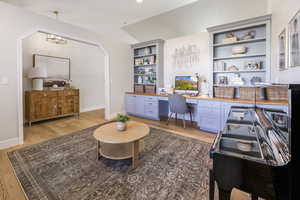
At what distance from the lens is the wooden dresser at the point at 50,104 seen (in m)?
3.63

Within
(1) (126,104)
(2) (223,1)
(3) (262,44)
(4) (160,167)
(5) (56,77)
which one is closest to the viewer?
(4) (160,167)

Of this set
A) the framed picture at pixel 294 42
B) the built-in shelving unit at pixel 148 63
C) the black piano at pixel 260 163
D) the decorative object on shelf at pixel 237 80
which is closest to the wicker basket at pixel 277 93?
the decorative object on shelf at pixel 237 80

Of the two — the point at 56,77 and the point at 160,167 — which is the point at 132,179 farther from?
the point at 56,77

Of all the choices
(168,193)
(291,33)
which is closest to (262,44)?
(291,33)

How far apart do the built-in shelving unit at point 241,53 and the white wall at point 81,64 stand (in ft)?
14.6

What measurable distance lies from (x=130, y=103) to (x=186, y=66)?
2117 millimetres

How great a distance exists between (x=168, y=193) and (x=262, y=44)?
344 cm

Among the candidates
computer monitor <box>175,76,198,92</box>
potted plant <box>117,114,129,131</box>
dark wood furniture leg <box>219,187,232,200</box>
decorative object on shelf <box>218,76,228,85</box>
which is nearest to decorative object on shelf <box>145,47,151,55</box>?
computer monitor <box>175,76,198,92</box>

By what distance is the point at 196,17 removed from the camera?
385cm

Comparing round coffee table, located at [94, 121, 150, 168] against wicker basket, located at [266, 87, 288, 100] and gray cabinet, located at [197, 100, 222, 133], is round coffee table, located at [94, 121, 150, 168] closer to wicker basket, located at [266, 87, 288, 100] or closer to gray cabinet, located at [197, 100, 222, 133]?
gray cabinet, located at [197, 100, 222, 133]

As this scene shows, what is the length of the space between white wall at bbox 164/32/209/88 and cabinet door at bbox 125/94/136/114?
45.6 inches

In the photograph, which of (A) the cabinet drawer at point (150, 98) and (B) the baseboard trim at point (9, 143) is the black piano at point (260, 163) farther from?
(B) the baseboard trim at point (9, 143)

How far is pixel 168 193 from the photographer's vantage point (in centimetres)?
146

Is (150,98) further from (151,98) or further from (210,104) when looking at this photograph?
(210,104)
